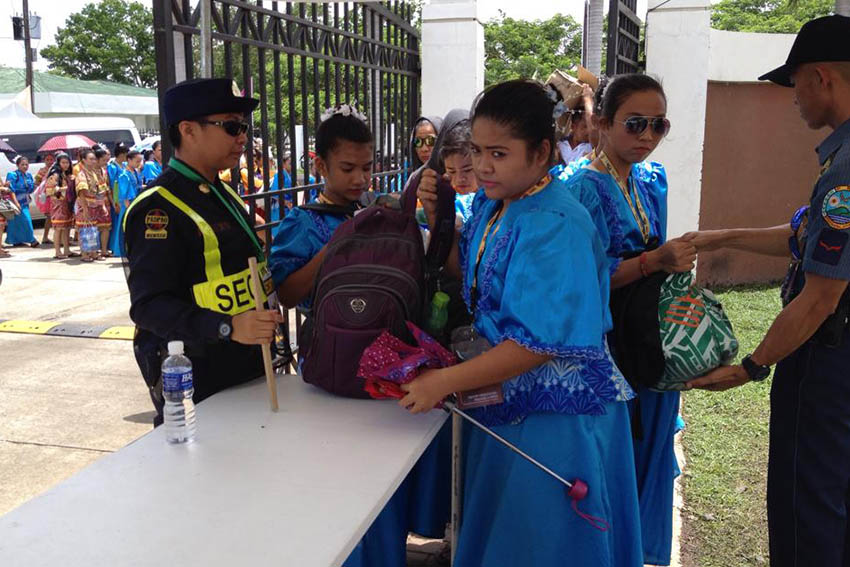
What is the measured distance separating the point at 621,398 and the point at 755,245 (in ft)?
3.25

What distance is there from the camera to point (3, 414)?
5234mm

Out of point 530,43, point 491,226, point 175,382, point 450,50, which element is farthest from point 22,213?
point 530,43

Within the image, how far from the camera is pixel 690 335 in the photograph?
229cm

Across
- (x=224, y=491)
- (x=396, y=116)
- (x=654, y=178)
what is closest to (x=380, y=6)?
(x=396, y=116)

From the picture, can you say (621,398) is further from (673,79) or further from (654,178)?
(673,79)

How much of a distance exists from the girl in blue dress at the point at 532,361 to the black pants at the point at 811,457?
2.07 ft

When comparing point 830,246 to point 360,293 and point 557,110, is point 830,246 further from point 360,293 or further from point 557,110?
point 360,293

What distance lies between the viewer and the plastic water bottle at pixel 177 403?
183 cm

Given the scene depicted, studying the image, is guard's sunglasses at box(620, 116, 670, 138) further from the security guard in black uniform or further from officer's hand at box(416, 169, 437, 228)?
the security guard in black uniform

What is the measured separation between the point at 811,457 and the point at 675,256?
0.70 meters

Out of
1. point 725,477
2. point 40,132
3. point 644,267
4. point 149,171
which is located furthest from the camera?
point 40,132

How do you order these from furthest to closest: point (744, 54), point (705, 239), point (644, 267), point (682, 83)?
1. point (744, 54)
2. point (682, 83)
3. point (705, 239)
4. point (644, 267)

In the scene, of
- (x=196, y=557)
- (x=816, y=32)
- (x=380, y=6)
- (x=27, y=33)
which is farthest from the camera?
(x=27, y=33)

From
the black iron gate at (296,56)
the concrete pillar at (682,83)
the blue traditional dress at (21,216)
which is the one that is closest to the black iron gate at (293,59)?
the black iron gate at (296,56)
